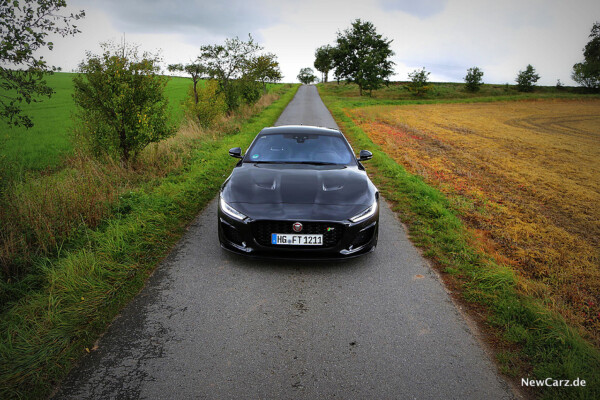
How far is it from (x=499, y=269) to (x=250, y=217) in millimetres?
2826

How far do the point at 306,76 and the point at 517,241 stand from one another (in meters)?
127

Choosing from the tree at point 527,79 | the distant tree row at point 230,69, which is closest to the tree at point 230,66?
the distant tree row at point 230,69

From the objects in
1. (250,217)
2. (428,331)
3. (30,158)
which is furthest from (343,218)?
(30,158)

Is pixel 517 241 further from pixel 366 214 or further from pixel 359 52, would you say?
pixel 359 52

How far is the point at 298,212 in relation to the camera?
3.39 meters

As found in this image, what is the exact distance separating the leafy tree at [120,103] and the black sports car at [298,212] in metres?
4.41

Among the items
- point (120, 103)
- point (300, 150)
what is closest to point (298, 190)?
point (300, 150)

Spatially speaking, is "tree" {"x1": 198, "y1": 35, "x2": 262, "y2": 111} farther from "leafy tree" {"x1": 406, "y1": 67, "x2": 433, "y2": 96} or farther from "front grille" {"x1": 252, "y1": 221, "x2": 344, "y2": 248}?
"leafy tree" {"x1": 406, "y1": 67, "x2": 433, "y2": 96}

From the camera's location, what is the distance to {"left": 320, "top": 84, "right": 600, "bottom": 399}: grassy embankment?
255 cm

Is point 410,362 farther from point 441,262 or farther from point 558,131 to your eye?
point 558,131

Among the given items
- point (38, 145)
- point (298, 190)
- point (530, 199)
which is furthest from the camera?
point (38, 145)

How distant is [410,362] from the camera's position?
2332 mm

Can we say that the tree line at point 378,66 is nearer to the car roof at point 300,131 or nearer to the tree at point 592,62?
the tree at point 592,62

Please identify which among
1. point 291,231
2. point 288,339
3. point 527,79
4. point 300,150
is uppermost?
point 527,79
